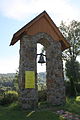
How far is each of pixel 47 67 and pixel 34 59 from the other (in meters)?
1.48

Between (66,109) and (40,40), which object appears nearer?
(66,109)

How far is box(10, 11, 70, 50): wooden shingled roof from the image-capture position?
1473cm

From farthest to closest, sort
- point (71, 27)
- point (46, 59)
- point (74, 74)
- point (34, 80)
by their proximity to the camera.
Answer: point (71, 27) < point (74, 74) < point (46, 59) < point (34, 80)

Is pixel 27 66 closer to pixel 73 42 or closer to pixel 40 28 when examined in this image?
pixel 40 28

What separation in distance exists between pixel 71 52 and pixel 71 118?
118 ft

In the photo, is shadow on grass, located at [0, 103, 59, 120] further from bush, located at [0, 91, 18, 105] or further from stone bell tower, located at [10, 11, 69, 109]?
bush, located at [0, 91, 18, 105]

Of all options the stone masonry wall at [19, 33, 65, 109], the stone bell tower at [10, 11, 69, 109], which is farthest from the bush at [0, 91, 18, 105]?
the stone masonry wall at [19, 33, 65, 109]

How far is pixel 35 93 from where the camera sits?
14312 millimetres

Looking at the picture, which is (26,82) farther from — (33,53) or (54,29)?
(54,29)

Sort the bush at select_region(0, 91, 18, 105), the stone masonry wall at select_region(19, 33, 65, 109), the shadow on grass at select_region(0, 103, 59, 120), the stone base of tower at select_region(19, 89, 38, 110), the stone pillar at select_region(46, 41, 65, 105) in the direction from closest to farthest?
the shadow on grass at select_region(0, 103, 59, 120) → the stone base of tower at select_region(19, 89, 38, 110) → the stone masonry wall at select_region(19, 33, 65, 109) → the stone pillar at select_region(46, 41, 65, 105) → the bush at select_region(0, 91, 18, 105)

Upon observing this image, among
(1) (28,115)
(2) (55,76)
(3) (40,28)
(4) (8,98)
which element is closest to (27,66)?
(2) (55,76)

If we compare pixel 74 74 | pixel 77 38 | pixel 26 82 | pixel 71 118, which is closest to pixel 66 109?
pixel 71 118

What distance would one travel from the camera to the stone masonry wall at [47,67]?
46.4 feet

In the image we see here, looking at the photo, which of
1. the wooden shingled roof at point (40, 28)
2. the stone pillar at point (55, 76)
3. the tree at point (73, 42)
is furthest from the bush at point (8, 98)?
the tree at point (73, 42)
